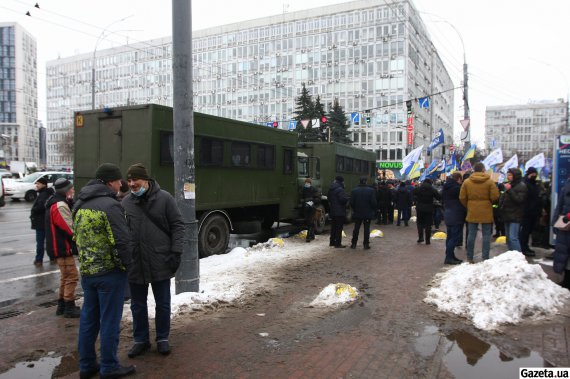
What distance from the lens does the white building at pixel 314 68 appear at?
2643 inches

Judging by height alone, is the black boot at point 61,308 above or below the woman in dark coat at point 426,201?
below

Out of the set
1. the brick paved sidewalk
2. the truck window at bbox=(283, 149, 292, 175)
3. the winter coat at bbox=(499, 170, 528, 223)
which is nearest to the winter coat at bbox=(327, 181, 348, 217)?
the truck window at bbox=(283, 149, 292, 175)

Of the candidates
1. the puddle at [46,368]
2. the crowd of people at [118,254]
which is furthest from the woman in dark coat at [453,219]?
the puddle at [46,368]

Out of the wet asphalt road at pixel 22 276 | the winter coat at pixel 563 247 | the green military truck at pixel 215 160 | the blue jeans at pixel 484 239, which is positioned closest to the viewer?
the winter coat at pixel 563 247

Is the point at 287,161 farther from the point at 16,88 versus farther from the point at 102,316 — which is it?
the point at 16,88

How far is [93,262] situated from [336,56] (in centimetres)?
7114

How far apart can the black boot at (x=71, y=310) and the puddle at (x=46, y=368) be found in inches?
48.4

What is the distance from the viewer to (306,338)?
191 inches

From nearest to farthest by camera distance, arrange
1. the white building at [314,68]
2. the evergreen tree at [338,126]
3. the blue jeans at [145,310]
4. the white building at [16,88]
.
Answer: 1. the blue jeans at [145,310]
2. the evergreen tree at [338,126]
3. the white building at [314,68]
4. the white building at [16,88]

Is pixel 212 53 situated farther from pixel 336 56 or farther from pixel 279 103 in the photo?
pixel 336 56

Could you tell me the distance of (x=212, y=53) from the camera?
263 feet

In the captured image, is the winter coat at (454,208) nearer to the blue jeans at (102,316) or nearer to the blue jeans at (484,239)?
the blue jeans at (484,239)

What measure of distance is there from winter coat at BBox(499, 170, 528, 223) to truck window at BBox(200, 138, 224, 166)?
615 centimetres

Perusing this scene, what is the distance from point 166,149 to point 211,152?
4.20ft
